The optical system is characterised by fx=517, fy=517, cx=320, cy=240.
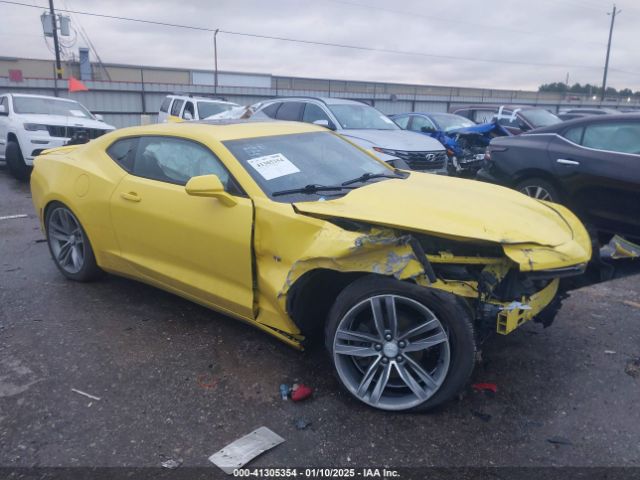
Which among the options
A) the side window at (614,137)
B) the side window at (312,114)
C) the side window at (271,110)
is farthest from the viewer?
the side window at (271,110)

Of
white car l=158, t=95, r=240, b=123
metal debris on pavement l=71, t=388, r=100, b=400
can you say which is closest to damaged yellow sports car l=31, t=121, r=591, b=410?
metal debris on pavement l=71, t=388, r=100, b=400

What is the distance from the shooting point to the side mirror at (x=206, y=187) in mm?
3184

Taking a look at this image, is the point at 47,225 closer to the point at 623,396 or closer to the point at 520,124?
the point at 623,396

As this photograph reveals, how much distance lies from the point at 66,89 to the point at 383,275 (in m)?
21.0

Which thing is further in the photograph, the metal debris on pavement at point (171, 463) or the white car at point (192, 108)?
the white car at point (192, 108)

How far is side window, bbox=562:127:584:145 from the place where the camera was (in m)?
5.95

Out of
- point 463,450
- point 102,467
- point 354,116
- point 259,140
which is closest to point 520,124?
point 354,116

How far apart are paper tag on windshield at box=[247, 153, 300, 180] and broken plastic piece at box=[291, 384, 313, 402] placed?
1350mm

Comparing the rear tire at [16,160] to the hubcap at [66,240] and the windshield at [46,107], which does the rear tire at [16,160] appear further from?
the hubcap at [66,240]

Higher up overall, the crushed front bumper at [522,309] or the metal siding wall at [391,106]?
the metal siding wall at [391,106]

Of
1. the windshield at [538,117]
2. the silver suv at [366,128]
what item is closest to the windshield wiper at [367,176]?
the silver suv at [366,128]

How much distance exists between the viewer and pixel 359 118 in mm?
9586

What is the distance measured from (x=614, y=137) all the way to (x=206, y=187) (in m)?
4.65

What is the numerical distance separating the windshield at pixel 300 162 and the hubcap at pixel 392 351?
2.96 feet
